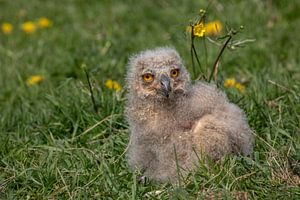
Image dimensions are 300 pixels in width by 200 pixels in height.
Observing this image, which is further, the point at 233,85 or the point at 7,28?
the point at 7,28

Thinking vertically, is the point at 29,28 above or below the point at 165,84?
below

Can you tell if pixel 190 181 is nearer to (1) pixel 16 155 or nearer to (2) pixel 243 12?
(1) pixel 16 155

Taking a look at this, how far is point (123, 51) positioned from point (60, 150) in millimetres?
3118

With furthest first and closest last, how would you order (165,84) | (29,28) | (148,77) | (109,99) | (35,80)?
(29,28), (35,80), (109,99), (148,77), (165,84)

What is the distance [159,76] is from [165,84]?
11 cm

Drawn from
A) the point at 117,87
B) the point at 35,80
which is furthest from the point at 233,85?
the point at 35,80

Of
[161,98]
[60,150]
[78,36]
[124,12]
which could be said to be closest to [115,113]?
[60,150]

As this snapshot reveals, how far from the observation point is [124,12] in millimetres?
10602

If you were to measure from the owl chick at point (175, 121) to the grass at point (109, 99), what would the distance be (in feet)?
0.44

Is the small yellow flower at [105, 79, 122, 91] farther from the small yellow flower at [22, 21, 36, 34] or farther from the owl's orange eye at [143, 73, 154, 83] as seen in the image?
the small yellow flower at [22, 21, 36, 34]

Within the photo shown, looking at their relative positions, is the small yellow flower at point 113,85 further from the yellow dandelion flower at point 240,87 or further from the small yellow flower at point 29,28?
the small yellow flower at point 29,28

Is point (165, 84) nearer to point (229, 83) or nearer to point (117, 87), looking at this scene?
point (117, 87)

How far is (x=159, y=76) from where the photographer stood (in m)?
5.51

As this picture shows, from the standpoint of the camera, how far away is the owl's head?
18.1 feet
